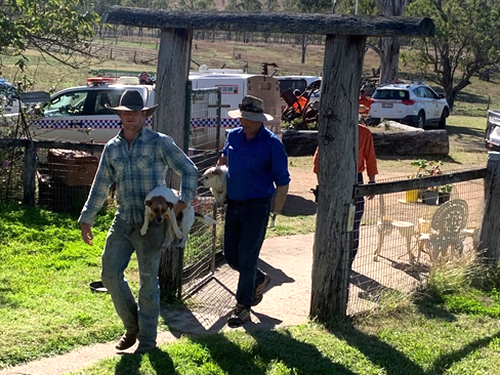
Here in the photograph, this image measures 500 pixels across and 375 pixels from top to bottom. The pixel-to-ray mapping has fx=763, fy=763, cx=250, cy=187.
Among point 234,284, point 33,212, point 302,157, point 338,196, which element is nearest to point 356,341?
point 338,196

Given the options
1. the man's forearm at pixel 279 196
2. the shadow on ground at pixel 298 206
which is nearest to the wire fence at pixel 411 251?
the man's forearm at pixel 279 196

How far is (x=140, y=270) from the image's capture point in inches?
209

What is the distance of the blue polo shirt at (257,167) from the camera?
590cm

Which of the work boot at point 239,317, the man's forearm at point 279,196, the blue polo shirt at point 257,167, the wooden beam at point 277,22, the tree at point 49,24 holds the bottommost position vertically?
the work boot at point 239,317

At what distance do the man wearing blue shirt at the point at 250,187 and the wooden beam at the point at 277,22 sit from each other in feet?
2.00

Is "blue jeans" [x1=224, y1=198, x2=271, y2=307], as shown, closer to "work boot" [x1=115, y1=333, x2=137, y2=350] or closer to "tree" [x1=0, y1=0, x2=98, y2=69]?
"work boot" [x1=115, y1=333, x2=137, y2=350]

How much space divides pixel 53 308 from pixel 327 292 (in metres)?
2.21

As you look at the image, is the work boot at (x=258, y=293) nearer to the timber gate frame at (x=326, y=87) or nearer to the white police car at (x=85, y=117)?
the timber gate frame at (x=326, y=87)

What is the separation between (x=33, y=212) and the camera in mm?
9727

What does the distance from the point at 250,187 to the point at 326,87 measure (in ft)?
3.18

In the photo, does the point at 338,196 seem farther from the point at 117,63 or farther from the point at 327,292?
the point at 117,63

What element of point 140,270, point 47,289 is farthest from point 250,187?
point 47,289

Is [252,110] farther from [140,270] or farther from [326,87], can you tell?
[140,270]

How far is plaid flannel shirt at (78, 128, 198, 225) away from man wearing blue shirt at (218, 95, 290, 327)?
0.80m
